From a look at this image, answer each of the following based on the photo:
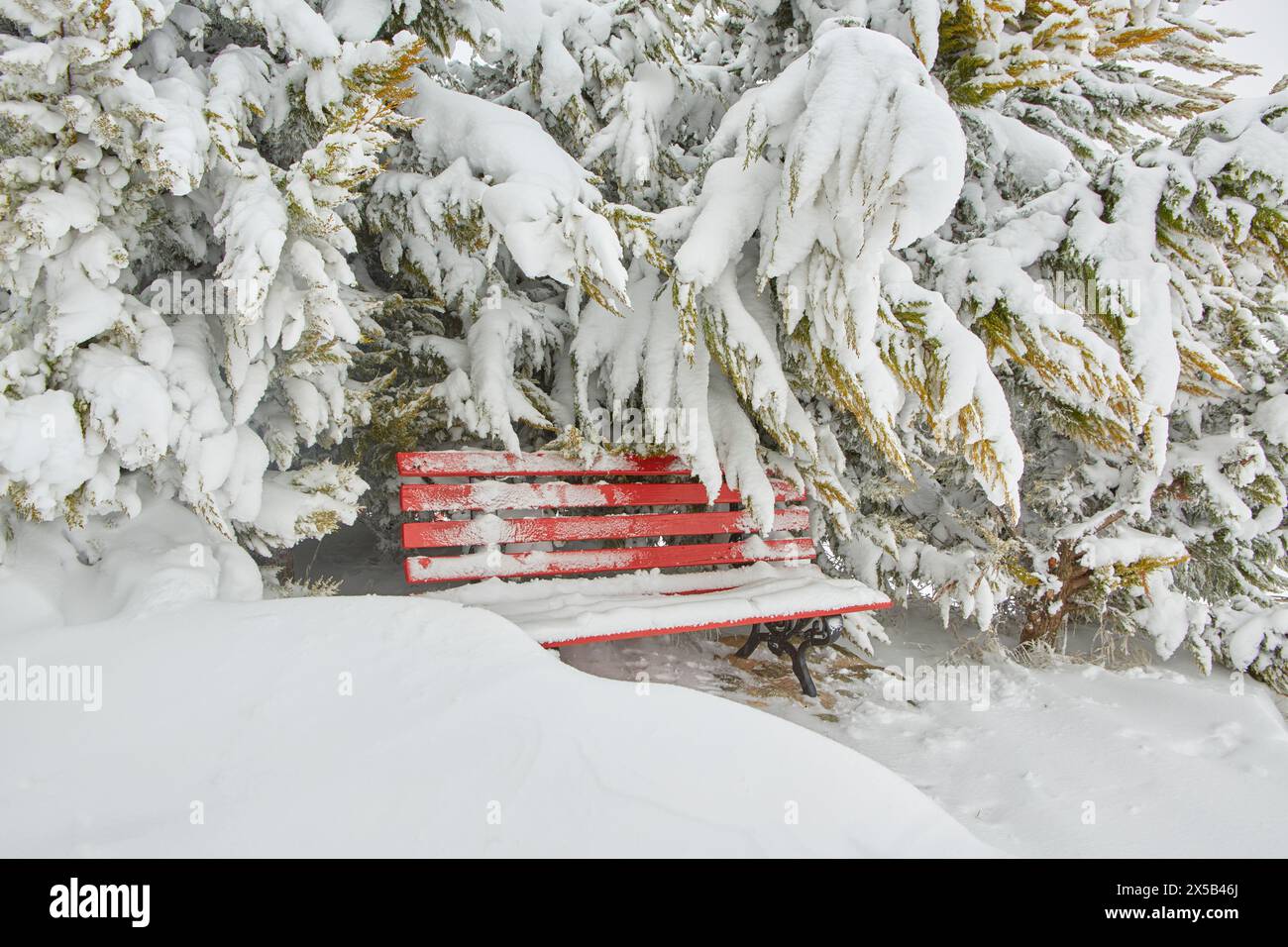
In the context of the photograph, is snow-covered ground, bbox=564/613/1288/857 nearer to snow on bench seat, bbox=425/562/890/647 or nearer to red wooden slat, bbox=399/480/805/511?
snow on bench seat, bbox=425/562/890/647

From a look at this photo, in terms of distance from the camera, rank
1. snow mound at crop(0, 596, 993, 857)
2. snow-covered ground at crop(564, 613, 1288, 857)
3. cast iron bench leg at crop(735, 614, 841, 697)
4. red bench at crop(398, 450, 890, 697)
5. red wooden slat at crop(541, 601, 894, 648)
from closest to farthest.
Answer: snow mound at crop(0, 596, 993, 857)
snow-covered ground at crop(564, 613, 1288, 857)
red wooden slat at crop(541, 601, 894, 648)
red bench at crop(398, 450, 890, 697)
cast iron bench leg at crop(735, 614, 841, 697)

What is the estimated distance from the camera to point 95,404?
2316 mm

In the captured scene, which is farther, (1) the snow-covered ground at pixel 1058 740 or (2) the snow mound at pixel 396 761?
(1) the snow-covered ground at pixel 1058 740

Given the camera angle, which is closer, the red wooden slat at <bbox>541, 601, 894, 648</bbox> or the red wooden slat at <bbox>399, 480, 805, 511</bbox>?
the red wooden slat at <bbox>541, 601, 894, 648</bbox>

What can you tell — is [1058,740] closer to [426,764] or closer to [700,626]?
[700,626]

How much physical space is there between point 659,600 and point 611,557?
0.37 m

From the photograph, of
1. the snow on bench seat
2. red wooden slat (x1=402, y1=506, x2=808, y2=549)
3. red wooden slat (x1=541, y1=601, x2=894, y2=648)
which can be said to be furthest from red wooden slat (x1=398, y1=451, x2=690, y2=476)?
red wooden slat (x1=541, y1=601, x2=894, y2=648)

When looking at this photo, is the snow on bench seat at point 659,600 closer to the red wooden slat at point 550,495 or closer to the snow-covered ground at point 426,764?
the red wooden slat at point 550,495

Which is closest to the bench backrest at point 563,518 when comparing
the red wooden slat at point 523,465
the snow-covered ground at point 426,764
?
the red wooden slat at point 523,465

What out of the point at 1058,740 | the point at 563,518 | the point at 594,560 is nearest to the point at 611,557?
the point at 594,560

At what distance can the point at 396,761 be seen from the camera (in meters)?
1.59

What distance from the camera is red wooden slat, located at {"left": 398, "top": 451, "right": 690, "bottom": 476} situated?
3.17 metres

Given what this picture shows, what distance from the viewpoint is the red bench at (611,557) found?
121 inches
